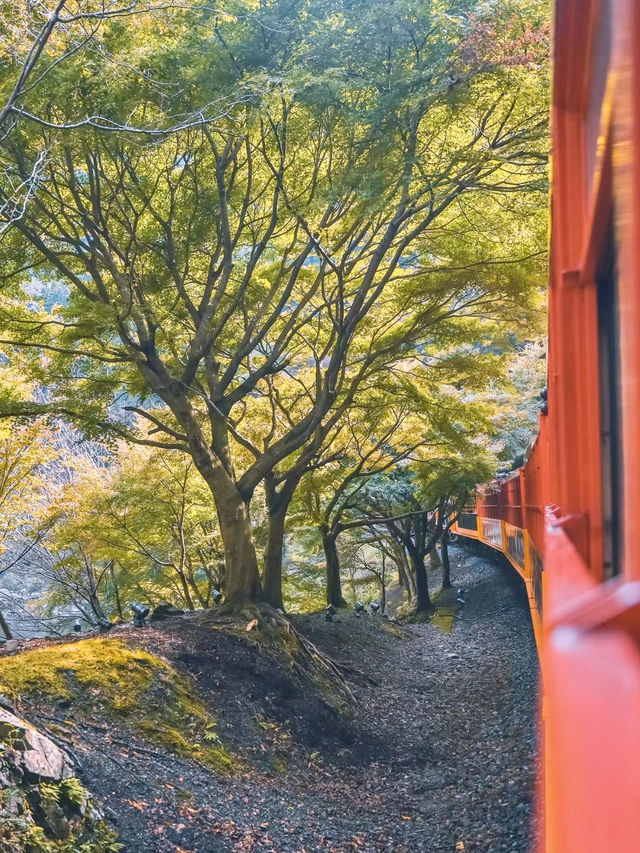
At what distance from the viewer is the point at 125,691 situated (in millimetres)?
7301

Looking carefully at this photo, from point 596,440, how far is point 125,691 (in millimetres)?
6558

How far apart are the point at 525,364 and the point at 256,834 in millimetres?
22671

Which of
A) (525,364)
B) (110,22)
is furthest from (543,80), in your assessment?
(525,364)

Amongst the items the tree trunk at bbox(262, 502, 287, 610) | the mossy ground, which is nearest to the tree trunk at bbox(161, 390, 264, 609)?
the tree trunk at bbox(262, 502, 287, 610)

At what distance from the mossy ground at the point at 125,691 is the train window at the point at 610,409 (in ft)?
19.3

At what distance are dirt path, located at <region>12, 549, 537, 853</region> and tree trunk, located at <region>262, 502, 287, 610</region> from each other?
1.53 metres

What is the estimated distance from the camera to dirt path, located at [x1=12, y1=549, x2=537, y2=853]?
559 cm

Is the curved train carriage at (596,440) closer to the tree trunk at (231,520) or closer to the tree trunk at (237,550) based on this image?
the tree trunk at (231,520)

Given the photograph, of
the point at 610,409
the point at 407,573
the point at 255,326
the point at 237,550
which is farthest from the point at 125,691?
the point at 407,573

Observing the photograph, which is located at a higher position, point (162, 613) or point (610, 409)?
point (610, 409)

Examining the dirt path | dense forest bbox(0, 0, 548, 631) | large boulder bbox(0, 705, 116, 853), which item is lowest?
the dirt path

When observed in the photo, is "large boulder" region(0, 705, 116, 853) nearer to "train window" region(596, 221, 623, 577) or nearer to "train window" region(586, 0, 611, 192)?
"train window" region(596, 221, 623, 577)

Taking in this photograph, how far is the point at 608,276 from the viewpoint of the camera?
69.8 inches

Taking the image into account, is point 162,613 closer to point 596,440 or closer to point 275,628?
point 275,628
